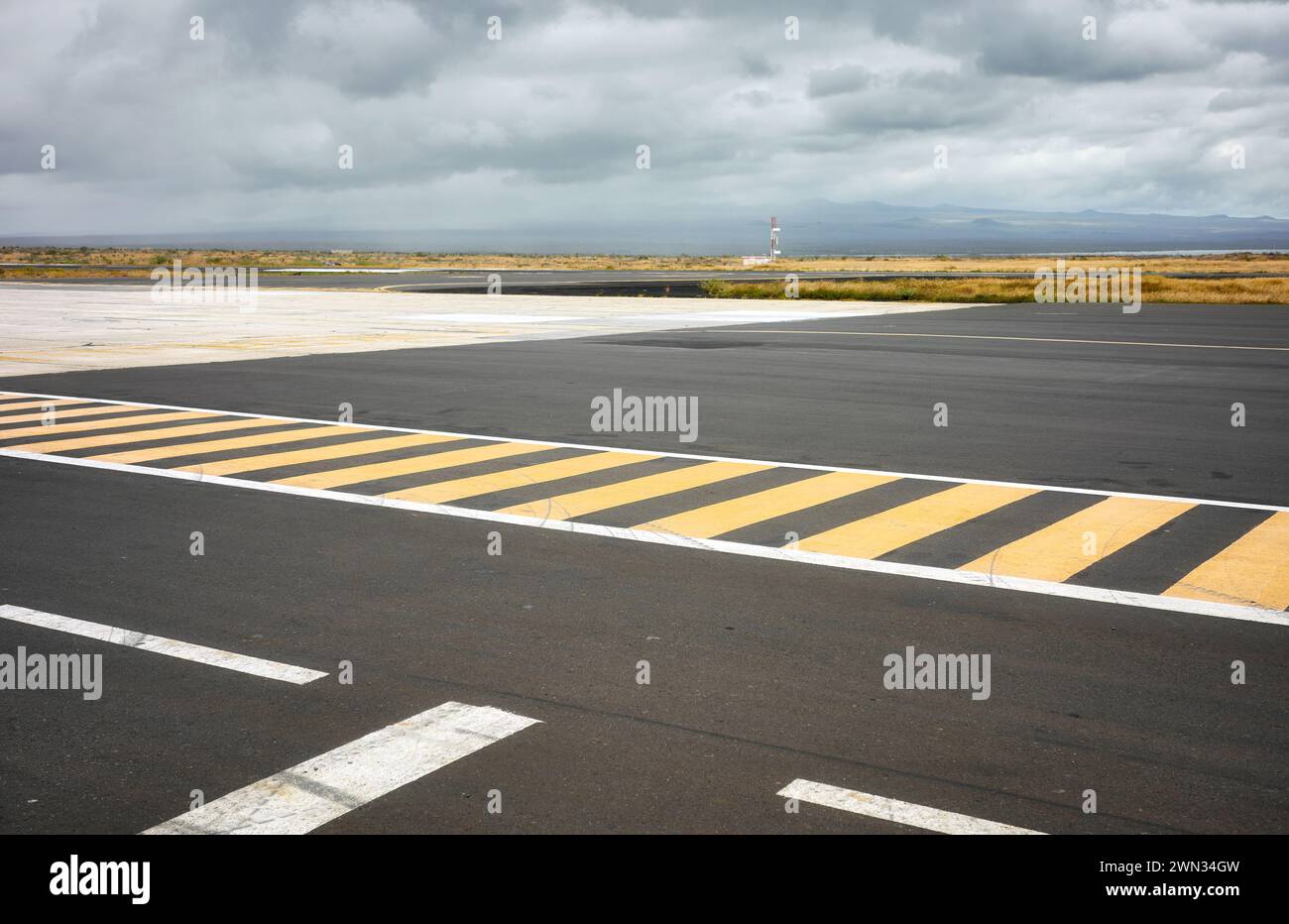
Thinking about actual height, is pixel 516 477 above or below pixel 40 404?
below

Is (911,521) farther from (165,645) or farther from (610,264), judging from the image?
(610,264)

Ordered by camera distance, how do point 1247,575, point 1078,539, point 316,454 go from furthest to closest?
point 316,454
point 1078,539
point 1247,575

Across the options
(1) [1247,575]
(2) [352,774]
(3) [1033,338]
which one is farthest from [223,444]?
(3) [1033,338]

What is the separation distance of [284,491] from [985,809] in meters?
7.24

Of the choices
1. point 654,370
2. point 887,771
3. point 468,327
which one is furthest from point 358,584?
point 468,327

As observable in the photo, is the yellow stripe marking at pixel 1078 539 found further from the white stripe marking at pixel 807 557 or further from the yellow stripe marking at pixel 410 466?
the yellow stripe marking at pixel 410 466

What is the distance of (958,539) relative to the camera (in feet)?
28.0

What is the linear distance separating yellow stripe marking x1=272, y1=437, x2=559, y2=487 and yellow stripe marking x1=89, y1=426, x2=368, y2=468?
6.10ft

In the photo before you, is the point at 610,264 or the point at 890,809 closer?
the point at 890,809

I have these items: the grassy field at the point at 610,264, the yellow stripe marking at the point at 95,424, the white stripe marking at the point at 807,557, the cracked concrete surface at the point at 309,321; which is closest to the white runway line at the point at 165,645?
the white stripe marking at the point at 807,557

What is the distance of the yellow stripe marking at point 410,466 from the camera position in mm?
10617

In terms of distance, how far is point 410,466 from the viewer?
11.4 meters

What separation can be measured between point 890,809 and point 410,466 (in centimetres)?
768
